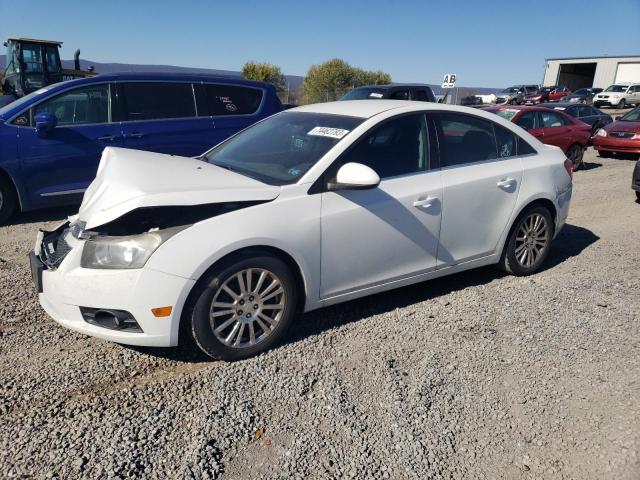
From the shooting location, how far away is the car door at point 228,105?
24.4 feet

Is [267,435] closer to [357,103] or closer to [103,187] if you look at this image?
[103,187]

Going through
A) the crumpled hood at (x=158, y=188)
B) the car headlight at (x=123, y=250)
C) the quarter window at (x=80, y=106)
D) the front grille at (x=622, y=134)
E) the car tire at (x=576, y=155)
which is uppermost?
the quarter window at (x=80, y=106)

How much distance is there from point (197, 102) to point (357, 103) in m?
3.58

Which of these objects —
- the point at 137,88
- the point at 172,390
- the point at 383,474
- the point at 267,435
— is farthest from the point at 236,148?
the point at 137,88

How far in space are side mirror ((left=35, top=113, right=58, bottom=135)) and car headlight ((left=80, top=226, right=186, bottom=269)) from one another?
3.72m

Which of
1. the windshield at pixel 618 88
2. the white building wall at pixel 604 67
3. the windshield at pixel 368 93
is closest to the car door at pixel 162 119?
the windshield at pixel 368 93

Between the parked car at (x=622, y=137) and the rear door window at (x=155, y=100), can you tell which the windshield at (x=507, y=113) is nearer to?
the parked car at (x=622, y=137)

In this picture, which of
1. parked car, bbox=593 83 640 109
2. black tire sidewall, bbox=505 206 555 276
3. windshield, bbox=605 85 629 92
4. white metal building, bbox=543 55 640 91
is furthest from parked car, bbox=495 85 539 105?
black tire sidewall, bbox=505 206 555 276

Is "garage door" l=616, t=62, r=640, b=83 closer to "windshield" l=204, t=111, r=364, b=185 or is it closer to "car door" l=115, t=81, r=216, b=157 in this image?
"car door" l=115, t=81, r=216, b=157

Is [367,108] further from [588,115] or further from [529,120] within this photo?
[588,115]

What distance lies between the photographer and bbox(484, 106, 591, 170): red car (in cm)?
1105

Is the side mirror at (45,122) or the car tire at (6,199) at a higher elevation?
the side mirror at (45,122)

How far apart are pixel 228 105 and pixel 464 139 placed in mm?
4137

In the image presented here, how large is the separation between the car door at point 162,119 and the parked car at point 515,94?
37.7m
